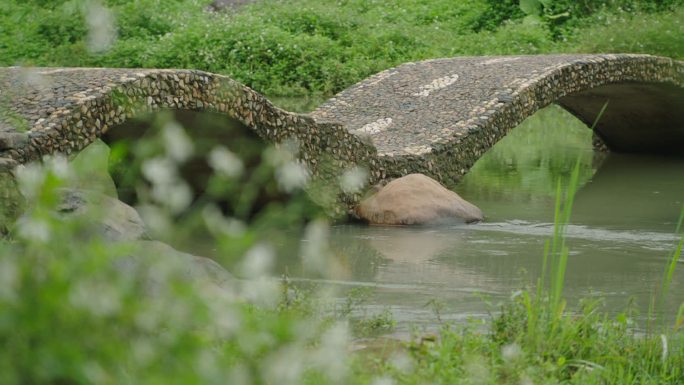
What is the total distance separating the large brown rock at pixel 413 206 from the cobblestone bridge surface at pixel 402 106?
1.02 feet

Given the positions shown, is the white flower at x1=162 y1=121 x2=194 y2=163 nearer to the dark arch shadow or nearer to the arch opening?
the arch opening

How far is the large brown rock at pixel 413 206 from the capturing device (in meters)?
7.57

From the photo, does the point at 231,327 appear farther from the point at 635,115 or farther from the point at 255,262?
the point at 635,115

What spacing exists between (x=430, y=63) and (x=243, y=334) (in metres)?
9.18

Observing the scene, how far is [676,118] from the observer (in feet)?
40.0

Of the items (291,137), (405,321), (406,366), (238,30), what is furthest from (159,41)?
(406,366)

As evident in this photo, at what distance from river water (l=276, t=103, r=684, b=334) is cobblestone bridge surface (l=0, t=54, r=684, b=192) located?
54 centimetres

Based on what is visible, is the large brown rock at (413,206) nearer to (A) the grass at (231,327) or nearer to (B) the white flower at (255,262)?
(A) the grass at (231,327)

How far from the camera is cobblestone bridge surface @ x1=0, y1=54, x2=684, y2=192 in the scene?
625cm

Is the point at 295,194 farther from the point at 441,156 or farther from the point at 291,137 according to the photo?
the point at 441,156

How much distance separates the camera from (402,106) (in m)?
9.70

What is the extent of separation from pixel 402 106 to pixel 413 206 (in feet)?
7.27

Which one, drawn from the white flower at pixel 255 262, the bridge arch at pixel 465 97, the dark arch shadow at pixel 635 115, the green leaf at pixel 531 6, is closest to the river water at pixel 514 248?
the bridge arch at pixel 465 97

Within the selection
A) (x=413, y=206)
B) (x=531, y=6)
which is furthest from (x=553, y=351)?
(x=531, y=6)
